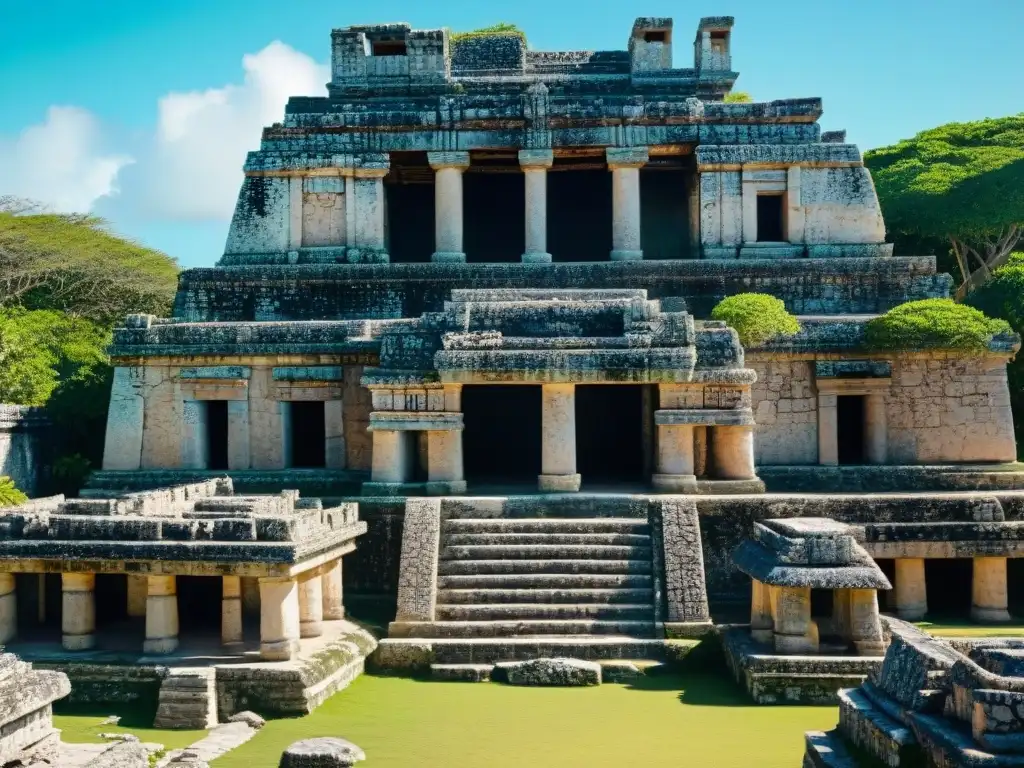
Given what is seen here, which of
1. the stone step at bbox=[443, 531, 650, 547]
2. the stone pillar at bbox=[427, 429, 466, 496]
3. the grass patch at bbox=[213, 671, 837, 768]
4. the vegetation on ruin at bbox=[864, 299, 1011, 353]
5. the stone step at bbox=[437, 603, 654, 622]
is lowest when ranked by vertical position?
the grass patch at bbox=[213, 671, 837, 768]

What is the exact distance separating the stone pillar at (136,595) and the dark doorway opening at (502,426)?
699 cm

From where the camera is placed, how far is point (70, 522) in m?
11.7

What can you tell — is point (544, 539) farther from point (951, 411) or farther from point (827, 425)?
point (951, 411)

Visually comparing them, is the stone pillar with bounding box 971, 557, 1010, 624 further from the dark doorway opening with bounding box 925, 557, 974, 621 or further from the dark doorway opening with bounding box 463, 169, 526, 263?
the dark doorway opening with bounding box 463, 169, 526, 263

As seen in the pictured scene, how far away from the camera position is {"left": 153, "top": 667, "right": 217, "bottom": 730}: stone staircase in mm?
10523

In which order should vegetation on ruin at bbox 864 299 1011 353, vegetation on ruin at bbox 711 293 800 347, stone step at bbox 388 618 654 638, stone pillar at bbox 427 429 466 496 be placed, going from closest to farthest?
stone step at bbox 388 618 654 638, stone pillar at bbox 427 429 466 496, vegetation on ruin at bbox 864 299 1011 353, vegetation on ruin at bbox 711 293 800 347

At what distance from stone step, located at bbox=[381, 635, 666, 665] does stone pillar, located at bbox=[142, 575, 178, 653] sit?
2.31 metres

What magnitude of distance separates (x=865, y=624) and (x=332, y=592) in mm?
5917

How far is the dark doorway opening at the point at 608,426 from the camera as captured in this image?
18766mm

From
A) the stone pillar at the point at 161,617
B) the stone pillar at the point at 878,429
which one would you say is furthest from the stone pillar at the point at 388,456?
the stone pillar at the point at 878,429

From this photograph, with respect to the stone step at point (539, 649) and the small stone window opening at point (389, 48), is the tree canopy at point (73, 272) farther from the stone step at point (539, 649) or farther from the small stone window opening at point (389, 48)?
the stone step at point (539, 649)

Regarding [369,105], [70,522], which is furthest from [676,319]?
[369,105]

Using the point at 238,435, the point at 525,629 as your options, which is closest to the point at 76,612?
the point at 525,629

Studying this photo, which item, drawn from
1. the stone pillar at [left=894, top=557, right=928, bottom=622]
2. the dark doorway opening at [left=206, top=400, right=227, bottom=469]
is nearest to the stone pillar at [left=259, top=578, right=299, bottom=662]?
the dark doorway opening at [left=206, top=400, right=227, bottom=469]
